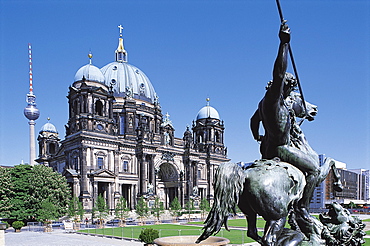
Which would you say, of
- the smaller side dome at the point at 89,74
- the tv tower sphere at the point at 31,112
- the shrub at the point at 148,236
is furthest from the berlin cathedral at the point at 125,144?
the shrub at the point at 148,236

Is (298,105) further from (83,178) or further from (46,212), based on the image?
(83,178)

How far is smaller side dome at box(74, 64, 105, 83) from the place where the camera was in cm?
6525

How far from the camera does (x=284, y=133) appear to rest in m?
6.43

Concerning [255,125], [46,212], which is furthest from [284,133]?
[46,212]

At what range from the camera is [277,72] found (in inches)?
226

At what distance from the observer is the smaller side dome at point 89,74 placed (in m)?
65.2

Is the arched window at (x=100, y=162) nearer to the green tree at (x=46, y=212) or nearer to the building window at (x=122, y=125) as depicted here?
the building window at (x=122, y=125)

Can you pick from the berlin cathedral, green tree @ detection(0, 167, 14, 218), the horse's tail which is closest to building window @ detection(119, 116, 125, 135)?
the berlin cathedral

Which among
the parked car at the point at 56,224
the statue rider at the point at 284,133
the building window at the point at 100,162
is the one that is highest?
the statue rider at the point at 284,133

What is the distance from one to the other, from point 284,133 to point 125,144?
64.0m

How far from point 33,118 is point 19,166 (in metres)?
79.0

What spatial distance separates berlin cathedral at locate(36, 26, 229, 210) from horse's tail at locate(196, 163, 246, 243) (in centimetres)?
5559

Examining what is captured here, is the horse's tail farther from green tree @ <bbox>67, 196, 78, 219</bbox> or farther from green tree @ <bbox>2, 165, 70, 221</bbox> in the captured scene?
green tree @ <bbox>67, 196, 78, 219</bbox>

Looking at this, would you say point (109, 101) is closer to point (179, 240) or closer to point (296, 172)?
point (179, 240)
